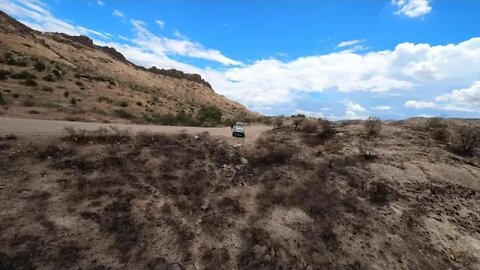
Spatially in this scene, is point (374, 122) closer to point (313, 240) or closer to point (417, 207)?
point (417, 207)

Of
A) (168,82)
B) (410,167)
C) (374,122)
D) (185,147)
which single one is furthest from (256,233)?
(168,82)

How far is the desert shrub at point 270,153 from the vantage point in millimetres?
21453

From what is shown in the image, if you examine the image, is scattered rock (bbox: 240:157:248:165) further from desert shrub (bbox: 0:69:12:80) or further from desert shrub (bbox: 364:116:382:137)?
desert shrub (bbox: 0:69:12:80)

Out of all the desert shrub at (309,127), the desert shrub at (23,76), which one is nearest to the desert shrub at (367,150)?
the desert shrub at (309,127)

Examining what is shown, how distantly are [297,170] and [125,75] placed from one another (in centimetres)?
7844

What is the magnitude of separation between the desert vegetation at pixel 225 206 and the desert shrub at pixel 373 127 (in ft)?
17.0

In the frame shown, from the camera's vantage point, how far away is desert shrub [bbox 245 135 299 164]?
70.4 ft

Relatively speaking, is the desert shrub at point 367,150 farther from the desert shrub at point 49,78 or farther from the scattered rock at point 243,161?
the desert shrub at point 49,78

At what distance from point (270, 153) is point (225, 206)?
6984 millimetres

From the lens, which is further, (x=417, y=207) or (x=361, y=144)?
(x=361, y=144)

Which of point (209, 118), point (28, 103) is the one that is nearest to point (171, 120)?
point (209, 118)

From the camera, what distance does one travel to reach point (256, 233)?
566 inches

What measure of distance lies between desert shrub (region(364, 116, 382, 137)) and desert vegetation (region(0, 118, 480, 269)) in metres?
5.18

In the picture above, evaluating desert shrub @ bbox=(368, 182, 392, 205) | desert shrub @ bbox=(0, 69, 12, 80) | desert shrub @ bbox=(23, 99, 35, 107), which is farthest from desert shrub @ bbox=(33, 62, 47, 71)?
desert shrub @ bbox=(368, 182, 392, 205)
